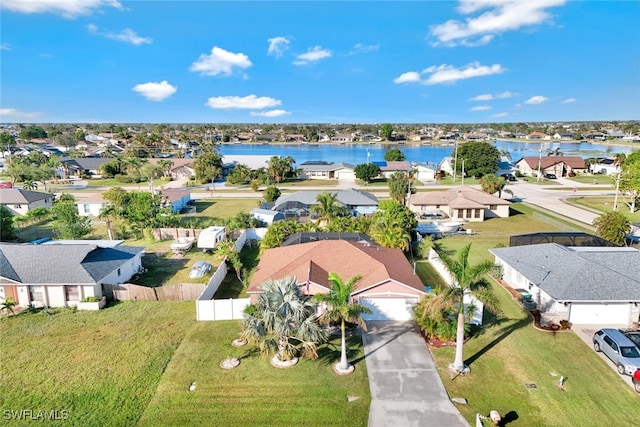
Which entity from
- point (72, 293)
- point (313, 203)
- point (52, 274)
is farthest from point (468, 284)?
point (313, 203)

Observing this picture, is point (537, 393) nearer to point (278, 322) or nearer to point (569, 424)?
point (569, 424)

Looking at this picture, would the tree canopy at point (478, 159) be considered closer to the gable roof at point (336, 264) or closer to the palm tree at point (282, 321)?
the gable roof at point (336, 264)

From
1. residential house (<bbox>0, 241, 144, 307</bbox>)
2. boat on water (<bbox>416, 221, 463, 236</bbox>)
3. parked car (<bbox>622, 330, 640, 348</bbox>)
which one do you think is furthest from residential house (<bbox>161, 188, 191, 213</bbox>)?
parked car (<bbox>622, 330, 640, 348</bbox>)

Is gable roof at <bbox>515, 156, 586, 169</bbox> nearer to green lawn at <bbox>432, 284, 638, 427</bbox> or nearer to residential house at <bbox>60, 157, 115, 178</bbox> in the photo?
green lawn at <bbox>432, 284, 638, 427</bbox>

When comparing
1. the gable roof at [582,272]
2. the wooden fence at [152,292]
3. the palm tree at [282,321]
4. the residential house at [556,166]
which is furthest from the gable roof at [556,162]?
the palm tree at [282,321]

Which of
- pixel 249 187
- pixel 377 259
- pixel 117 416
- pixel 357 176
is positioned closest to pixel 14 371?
pixel 117 416

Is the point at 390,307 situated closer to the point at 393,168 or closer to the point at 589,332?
the point at 589,332
